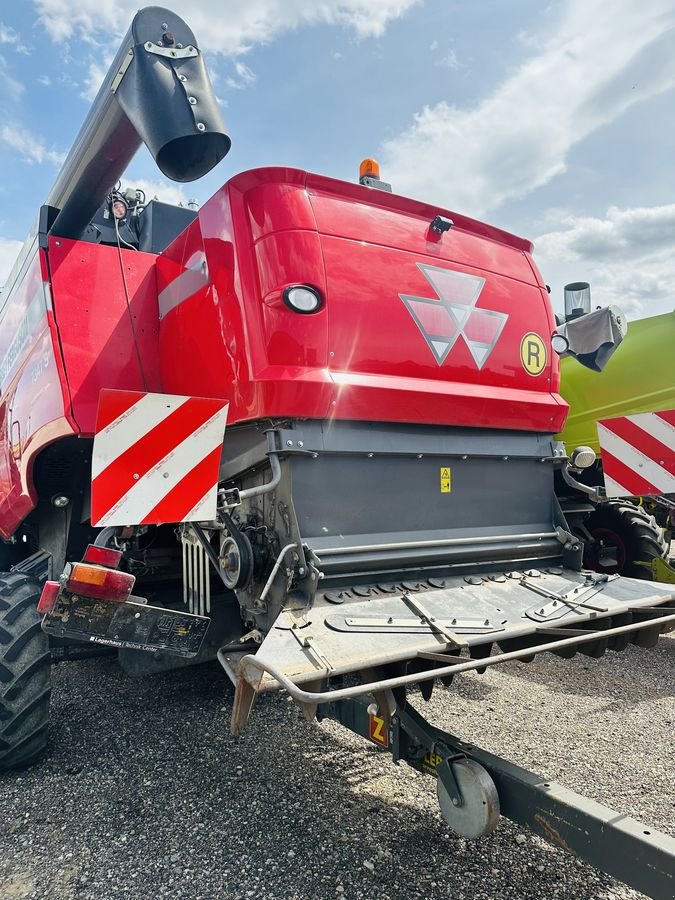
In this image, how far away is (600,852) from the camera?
169 centimetres

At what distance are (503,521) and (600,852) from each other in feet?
5.31

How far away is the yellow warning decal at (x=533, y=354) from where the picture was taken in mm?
3307

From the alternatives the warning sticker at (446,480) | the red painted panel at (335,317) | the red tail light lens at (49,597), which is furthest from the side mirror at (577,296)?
the red tail light lens at (49,597)

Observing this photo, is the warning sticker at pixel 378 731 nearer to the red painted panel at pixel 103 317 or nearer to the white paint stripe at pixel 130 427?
the white paint stripe at pixel 130 427

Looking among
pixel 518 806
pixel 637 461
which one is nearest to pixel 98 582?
pixel 518 806

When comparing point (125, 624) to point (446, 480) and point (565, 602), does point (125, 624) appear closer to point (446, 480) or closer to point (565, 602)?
point (446, 480)

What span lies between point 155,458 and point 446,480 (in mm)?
1377

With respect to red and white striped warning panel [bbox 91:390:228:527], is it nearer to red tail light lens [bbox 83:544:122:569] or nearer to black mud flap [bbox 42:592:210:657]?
red tail light lens [bbox 83:544:122:569]

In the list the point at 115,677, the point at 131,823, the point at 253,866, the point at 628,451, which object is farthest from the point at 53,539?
the point at 628,451

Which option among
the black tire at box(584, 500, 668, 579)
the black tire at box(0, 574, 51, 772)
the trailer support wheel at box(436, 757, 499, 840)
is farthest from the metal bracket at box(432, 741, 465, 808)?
the black tire at box(584, 500, 668, 579)

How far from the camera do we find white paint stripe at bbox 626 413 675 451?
4.44 metres

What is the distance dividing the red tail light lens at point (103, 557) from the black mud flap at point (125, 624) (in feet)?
0.50

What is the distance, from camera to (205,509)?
2500 millimetres

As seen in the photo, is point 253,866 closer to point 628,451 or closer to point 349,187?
point 349,187
